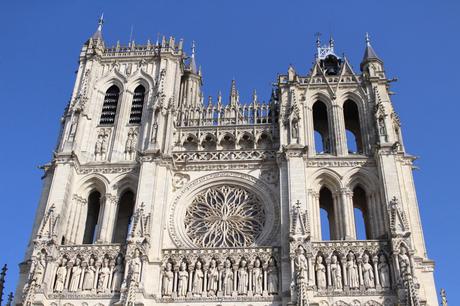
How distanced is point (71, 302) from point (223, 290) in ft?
19.6

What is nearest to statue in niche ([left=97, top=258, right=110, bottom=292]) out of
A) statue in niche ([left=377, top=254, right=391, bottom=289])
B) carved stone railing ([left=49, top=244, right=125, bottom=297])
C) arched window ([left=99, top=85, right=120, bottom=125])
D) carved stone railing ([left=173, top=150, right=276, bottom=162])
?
carved stone railing ([left=49, top=244, right=125, bottom=297])

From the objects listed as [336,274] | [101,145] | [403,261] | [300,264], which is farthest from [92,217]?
[403,261]

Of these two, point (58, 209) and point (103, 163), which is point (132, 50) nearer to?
point (103, 163)

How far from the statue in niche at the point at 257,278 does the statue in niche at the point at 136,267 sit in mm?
4498

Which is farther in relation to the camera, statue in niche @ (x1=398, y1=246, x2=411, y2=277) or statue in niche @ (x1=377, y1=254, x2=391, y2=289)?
statue in niche @ (x1=377, y1=254, x2=391, y2=289)

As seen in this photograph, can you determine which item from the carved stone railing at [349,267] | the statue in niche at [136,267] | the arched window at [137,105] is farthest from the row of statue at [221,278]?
the arched window at [137,105]

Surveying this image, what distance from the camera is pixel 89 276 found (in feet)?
82.0

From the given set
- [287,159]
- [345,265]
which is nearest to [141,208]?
[287,159]

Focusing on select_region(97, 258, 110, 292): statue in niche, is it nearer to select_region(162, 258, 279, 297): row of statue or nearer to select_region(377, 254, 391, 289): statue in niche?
select_region(162, 258, 279, 297): row of statue

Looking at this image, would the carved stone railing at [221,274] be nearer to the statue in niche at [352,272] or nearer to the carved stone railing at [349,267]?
the carved stone railing at [349,267]

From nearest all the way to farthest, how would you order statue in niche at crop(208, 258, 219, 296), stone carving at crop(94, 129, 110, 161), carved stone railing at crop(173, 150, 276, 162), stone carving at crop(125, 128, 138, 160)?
statue in niche at crop(208, 258, 219, 296) → carved stone railing at crop(173, 150, 276, 162) → stone carving at crop(125, 128, 138, 160) → stone carving at crop(94, 129, 110, 161)

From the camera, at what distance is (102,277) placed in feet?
81.7

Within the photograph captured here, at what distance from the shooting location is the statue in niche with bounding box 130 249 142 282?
941 inches

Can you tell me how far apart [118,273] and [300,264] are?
287 inches
